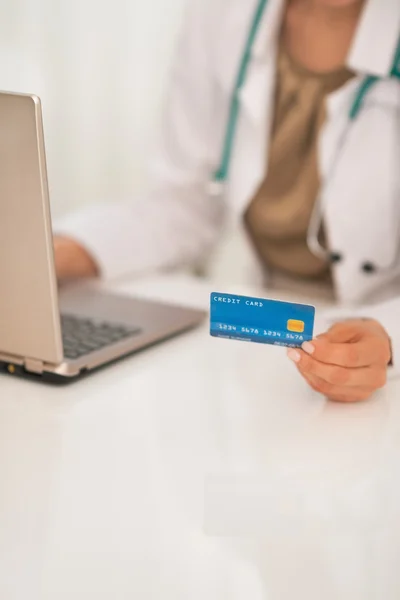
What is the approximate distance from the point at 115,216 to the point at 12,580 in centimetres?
76

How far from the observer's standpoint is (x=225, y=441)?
2.09 feet

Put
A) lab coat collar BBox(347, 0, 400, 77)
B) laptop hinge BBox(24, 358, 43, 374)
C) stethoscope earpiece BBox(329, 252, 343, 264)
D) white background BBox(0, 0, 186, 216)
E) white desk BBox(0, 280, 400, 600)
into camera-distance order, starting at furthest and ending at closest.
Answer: white background BBox(0, 0, 186, 216)
stethoscope earpiece BBox(329, 252, 343, 264)
lab coat collar BBox(347, 0, 400, 77)
laptop hinge BBox(24, 358, 43, 374)
white desk BBox(0, 280, 400, 600)

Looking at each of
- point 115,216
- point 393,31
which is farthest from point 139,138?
point 393,31

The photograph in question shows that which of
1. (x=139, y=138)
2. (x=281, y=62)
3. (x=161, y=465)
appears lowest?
(x=139, y=138)

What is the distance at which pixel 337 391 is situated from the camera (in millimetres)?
692

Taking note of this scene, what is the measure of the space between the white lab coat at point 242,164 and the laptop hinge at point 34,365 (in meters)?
0.39

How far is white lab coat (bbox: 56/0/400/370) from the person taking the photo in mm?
1012

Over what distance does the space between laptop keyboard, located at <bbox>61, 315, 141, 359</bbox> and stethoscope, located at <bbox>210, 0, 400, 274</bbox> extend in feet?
1.22

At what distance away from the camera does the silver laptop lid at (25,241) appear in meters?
0.62

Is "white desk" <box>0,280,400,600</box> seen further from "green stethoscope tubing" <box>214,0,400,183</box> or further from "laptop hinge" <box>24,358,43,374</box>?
"green stethoscope tubing" <box>214,0,400,183</box>

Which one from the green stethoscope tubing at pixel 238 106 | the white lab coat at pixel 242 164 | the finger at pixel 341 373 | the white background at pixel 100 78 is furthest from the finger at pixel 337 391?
the white background at pixel 100 78

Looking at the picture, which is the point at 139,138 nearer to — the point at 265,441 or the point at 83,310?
the point at 83,310

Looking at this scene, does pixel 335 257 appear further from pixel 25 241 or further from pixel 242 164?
pixel 25 241

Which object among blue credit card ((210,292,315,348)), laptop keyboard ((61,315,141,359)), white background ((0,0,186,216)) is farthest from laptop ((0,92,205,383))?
white background ((0,0,186,216))
